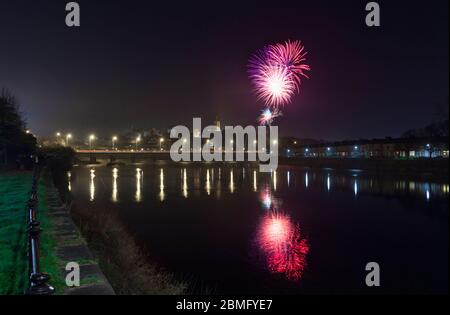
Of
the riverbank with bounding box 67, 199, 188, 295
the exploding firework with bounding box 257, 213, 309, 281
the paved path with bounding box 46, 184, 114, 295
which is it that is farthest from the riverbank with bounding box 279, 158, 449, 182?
the paved path with bounding box 46, 184, 114, 295

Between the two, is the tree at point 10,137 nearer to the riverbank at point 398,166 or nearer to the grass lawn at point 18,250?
the grass lawn at point 18,250

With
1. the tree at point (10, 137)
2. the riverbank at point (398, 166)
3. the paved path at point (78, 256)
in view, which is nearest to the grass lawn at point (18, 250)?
the paved path at point (78, 256)

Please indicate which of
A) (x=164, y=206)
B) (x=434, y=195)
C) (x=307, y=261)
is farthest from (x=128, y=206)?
(x=434, y=195)

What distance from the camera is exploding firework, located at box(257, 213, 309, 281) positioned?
1627cm

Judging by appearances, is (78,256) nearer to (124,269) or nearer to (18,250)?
(18,250)

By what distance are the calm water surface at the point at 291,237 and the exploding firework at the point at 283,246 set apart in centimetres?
5

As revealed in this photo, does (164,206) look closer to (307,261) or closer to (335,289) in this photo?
(307,261)

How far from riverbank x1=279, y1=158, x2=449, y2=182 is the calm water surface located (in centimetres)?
2375

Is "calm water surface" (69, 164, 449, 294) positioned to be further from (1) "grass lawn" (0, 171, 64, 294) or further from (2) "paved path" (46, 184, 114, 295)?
(1) "grass lawn" (0, 171, 64, 294)

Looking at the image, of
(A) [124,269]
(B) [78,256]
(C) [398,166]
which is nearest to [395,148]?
(C) [398,166]

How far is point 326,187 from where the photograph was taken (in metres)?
50.2

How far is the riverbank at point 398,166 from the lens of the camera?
206ft
